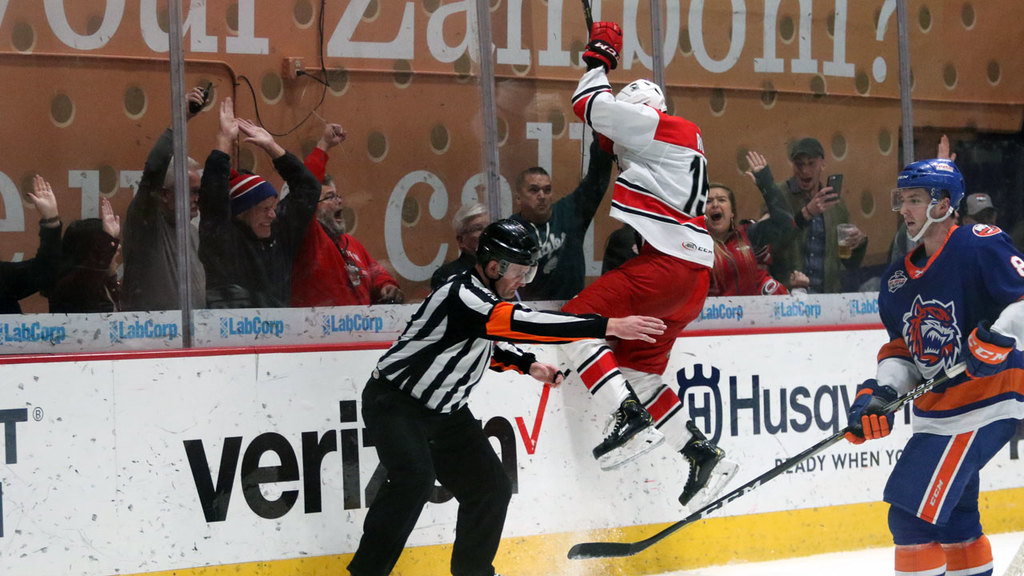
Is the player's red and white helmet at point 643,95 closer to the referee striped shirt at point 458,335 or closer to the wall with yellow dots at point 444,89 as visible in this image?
the wall with yellow dots at point 444,89

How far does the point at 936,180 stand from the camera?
10.8ft

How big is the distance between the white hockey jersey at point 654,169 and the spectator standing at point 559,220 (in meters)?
0.63

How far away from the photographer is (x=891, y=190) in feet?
17.5

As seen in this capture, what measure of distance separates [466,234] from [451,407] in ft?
3.29

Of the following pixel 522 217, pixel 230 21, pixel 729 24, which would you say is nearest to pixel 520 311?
pixel 522 217

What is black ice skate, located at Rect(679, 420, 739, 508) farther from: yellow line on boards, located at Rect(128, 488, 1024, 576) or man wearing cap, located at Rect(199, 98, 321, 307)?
man wearing cap, located at Rect(199, 98, 321, 307)

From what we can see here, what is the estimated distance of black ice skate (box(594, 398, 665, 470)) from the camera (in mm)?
3613

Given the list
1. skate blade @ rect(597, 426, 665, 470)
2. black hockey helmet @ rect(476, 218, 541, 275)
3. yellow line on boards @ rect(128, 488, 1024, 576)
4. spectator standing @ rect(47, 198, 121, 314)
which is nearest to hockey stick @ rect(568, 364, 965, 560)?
yellow line on boards @ rect(128, 488, 1024, 576)

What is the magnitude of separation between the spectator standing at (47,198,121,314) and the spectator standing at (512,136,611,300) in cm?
149

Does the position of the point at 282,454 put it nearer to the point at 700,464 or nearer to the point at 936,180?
the point at 700,464

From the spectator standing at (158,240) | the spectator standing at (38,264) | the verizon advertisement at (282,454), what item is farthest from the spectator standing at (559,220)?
the spectator standing at (38,264)

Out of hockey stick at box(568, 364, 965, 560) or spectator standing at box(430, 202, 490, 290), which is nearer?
hockey stick at box(568, 364, 965, 560)

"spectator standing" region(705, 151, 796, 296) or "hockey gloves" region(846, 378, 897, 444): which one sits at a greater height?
"spectator standing" region(705, 151, 796, 296)

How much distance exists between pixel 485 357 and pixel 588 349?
15.3 inches
